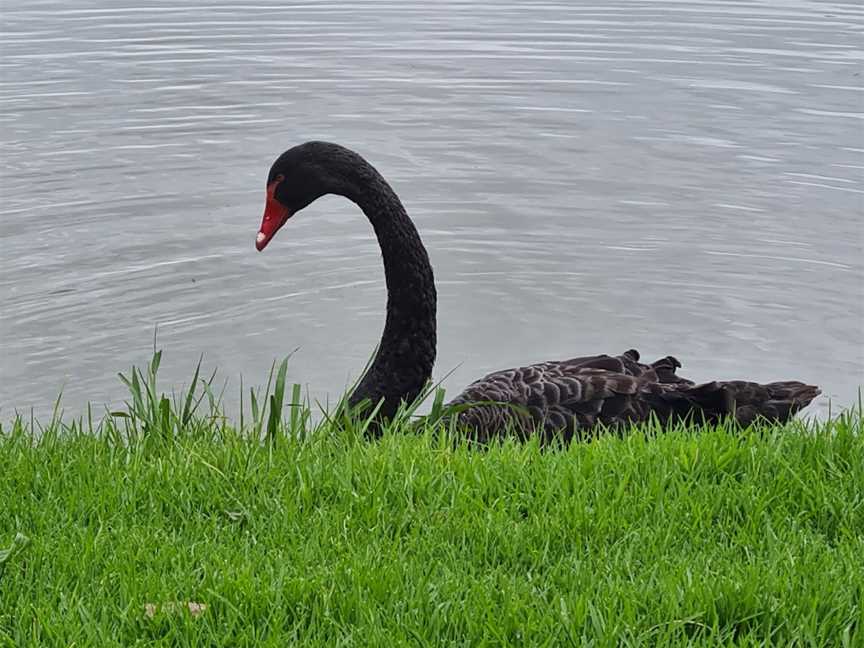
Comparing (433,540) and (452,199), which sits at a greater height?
(452,199)

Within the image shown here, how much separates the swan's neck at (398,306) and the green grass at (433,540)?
3.30ft

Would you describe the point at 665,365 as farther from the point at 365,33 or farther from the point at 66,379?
the point at 365,33

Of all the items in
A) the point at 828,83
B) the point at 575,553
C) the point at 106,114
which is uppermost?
the point at 828,83

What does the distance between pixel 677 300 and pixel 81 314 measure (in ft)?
10.2

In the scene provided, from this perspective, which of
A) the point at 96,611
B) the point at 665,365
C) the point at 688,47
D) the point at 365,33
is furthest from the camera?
the point at 365,33

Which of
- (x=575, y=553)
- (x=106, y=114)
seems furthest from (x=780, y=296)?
(x=106, y=114)

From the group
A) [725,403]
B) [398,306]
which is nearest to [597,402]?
[725,403]

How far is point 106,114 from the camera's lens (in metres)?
10.3

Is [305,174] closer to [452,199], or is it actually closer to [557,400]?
[557,400]

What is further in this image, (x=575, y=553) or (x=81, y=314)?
(x=81, y=314)

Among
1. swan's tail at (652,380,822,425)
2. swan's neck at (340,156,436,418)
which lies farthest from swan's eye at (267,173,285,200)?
swan's tail at (652,380,822,425)

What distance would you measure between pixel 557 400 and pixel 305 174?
52.3 inches

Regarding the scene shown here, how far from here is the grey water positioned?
6.30 meters

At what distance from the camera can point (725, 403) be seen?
14.3 feet
